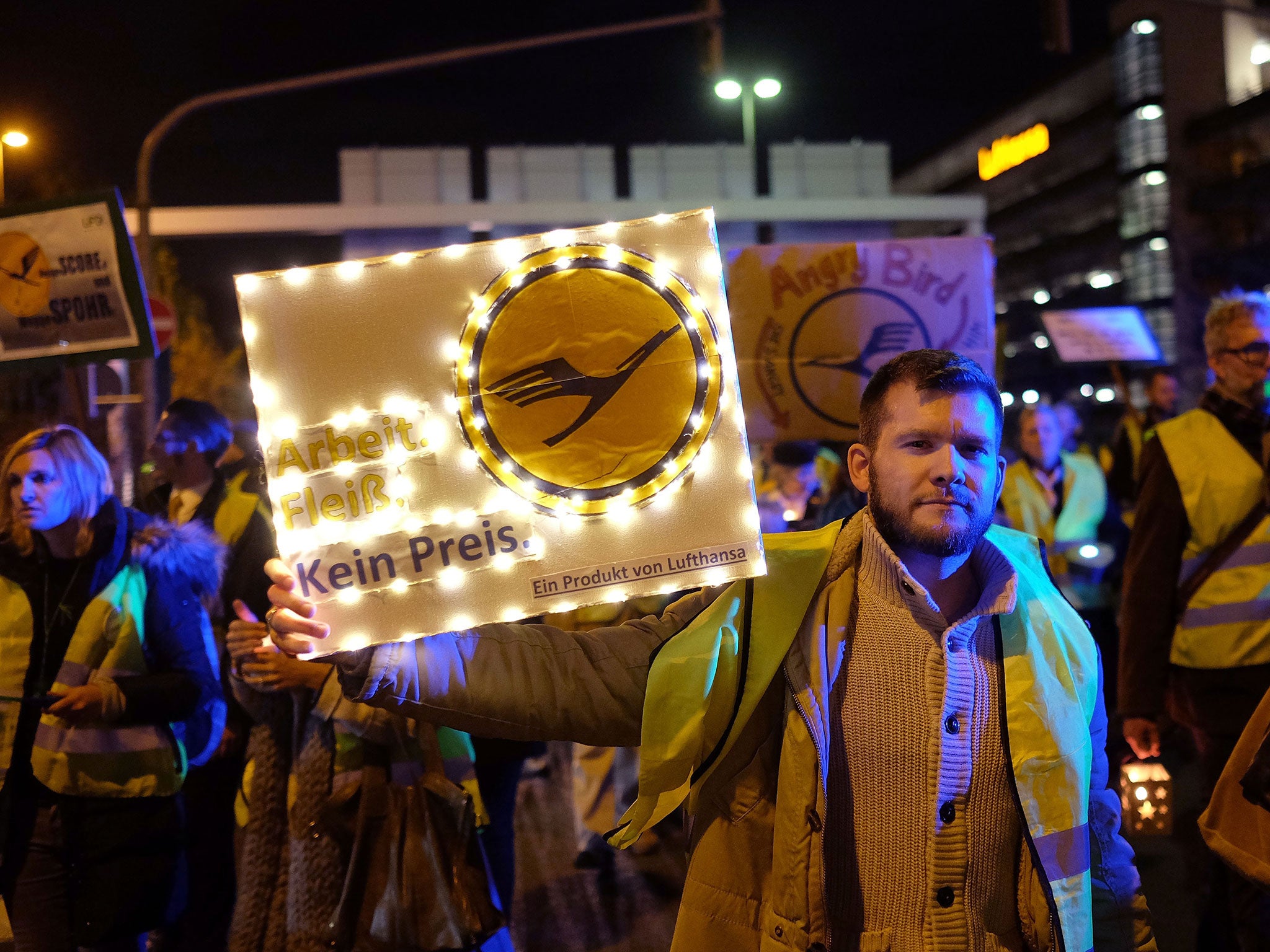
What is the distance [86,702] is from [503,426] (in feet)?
7.26

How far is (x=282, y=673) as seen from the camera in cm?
326

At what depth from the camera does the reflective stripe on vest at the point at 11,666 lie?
3.54 m

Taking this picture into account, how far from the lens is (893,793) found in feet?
7.01

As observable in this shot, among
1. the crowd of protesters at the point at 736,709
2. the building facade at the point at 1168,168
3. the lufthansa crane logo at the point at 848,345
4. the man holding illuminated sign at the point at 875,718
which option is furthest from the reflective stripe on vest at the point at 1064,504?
the building facade at the point at 1168,168

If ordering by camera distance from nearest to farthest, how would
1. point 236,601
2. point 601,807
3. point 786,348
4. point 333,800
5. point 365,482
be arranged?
1. point 365,482
2. point 333,800
3. point 236,601
4. point 786,348
5. point 601,807

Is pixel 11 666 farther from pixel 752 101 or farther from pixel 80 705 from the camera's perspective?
pixel 752 101

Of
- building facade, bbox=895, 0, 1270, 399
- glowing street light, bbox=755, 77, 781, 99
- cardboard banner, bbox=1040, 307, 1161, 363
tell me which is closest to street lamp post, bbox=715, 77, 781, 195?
glowing street light, bbox=755, 77, 781, 99

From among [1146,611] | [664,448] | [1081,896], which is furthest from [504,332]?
[1146,611]

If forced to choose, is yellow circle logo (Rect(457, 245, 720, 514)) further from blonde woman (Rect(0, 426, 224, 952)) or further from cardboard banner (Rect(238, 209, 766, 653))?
blonde woman (Rect(0, 426, 224, 952))

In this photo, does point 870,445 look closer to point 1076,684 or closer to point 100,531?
point 1076,684

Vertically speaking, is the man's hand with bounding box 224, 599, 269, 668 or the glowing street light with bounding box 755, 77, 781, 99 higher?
the glowing street light with bounding box 755, 77, 781, 99

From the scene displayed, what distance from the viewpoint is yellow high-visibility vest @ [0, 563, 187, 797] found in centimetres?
354

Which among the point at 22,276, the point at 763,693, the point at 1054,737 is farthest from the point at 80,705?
the point at 1054,737

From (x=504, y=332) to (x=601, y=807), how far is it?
14.3 ft
